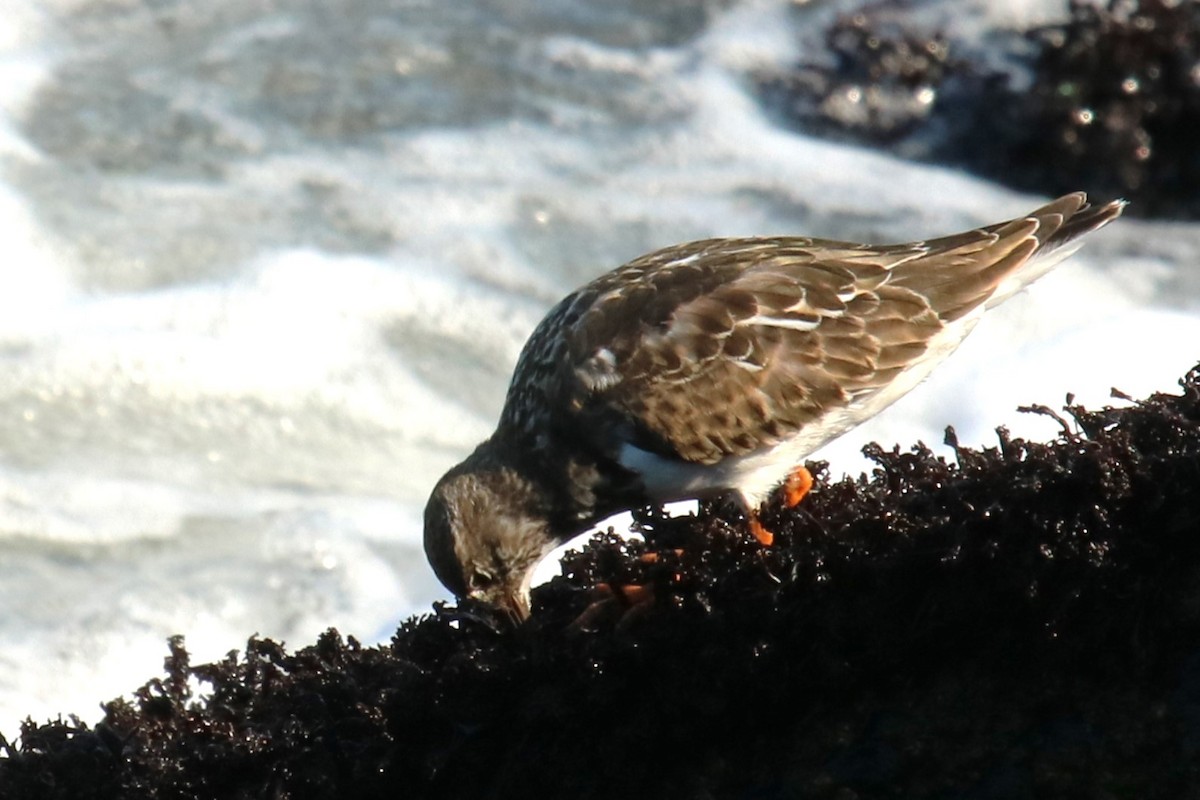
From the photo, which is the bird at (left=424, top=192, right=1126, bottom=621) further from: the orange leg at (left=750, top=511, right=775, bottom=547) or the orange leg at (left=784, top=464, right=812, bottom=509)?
the orange leg at (left=750, top=511, right=775, bottom=547)

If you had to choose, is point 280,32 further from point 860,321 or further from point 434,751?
point 434,751

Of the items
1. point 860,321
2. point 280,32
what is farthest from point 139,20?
point 860,321

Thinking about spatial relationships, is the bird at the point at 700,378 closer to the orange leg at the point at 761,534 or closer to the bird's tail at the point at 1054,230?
the bird's tail at the point at 1054,230

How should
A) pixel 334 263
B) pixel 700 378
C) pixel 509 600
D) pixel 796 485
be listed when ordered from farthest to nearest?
pixel 334 263
pixel 700 378
pixel 796 485
pixel 509 600

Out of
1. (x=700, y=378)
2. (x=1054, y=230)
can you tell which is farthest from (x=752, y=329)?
(x=1054, y=230)

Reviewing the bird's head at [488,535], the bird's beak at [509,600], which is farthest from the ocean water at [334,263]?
the bird's beak at [509,600]

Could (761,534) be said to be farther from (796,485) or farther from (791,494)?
(796,485)
